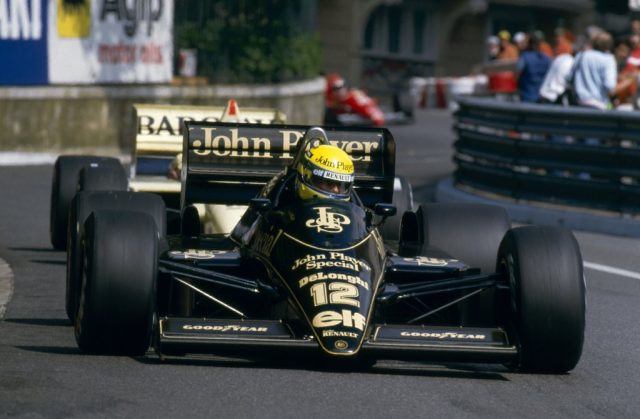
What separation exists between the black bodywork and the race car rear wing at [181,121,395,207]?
0.66 m

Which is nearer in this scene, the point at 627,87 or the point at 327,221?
the point at 327,221

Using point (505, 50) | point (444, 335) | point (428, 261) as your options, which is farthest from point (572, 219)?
point (505, 50)

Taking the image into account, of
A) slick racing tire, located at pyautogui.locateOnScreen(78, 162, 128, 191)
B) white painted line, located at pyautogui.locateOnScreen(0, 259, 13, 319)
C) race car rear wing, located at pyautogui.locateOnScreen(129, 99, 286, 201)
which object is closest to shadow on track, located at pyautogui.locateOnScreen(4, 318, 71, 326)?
white painted line, located at pyautogui.locateOnScreen(0, 259, 13, 319)

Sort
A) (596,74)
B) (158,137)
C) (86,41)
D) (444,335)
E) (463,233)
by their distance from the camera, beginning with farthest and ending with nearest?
(86,41)
(596,74)
(158,137)
(463,233)
(444,335)

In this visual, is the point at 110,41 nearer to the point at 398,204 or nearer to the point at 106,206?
the point at 398,204

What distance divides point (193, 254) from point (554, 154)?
394 inches

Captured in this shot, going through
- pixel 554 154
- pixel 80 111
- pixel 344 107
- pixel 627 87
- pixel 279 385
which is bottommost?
pixel 344 107

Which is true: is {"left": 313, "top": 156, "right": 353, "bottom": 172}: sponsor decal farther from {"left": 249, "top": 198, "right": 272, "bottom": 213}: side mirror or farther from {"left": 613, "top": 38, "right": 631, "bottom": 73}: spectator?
{"left": 613, "top": 38, "right": 631, "bottom": 73}: spectator

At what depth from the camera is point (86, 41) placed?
81.0 ft

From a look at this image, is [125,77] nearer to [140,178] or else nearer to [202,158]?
[140,178]

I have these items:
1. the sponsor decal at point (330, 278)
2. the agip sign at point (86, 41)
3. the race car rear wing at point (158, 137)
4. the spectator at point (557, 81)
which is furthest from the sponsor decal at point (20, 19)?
the sponsor decal at point (330, 278)

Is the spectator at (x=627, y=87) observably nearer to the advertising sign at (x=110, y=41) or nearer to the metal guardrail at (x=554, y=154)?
the metal guardrail at (x=554, y=154)

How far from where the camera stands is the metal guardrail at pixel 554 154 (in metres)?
18.0

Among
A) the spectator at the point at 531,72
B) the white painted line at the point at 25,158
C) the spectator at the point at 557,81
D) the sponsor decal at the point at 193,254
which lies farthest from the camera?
the white painted line at the point at 25,158
